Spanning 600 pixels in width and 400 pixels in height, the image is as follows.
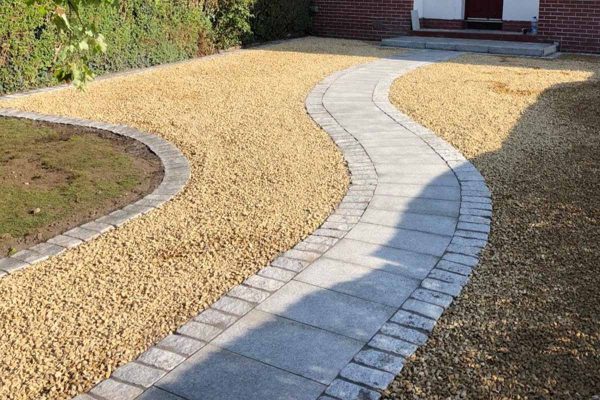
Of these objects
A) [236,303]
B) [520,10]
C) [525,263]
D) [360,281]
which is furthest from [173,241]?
[520,10]

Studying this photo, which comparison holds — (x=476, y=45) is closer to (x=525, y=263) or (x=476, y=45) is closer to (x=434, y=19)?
(x=434, y=19)

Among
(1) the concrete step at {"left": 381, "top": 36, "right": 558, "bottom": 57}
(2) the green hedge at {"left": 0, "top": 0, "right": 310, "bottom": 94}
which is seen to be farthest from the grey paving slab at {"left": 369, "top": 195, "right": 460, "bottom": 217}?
(1) the concrete step at {"left": 381, "top": 36, "right": 558, "bottom": 57}

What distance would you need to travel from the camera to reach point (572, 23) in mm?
14312

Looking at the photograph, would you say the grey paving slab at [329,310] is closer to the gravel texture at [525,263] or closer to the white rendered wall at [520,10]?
the gravel texture at [525,263]

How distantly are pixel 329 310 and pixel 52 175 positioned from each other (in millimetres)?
4060

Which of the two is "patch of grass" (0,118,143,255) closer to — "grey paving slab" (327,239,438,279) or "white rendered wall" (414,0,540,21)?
"grey paving slab" (327,239,438,279)

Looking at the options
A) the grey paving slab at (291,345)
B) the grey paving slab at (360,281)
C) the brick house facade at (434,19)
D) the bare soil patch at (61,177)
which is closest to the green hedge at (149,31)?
the brick house facade at (434,19)

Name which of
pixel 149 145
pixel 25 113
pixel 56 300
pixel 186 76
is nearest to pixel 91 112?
pixel 25 113

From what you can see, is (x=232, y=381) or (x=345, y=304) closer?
(x=232, y=381)

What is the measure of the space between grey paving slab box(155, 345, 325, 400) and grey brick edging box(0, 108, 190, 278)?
2017mm

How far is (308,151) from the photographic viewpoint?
Answer: 24.0 ft

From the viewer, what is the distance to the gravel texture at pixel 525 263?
10.5ft

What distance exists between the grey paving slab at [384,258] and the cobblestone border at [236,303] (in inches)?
5.6

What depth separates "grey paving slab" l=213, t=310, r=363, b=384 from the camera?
328 centimetres
